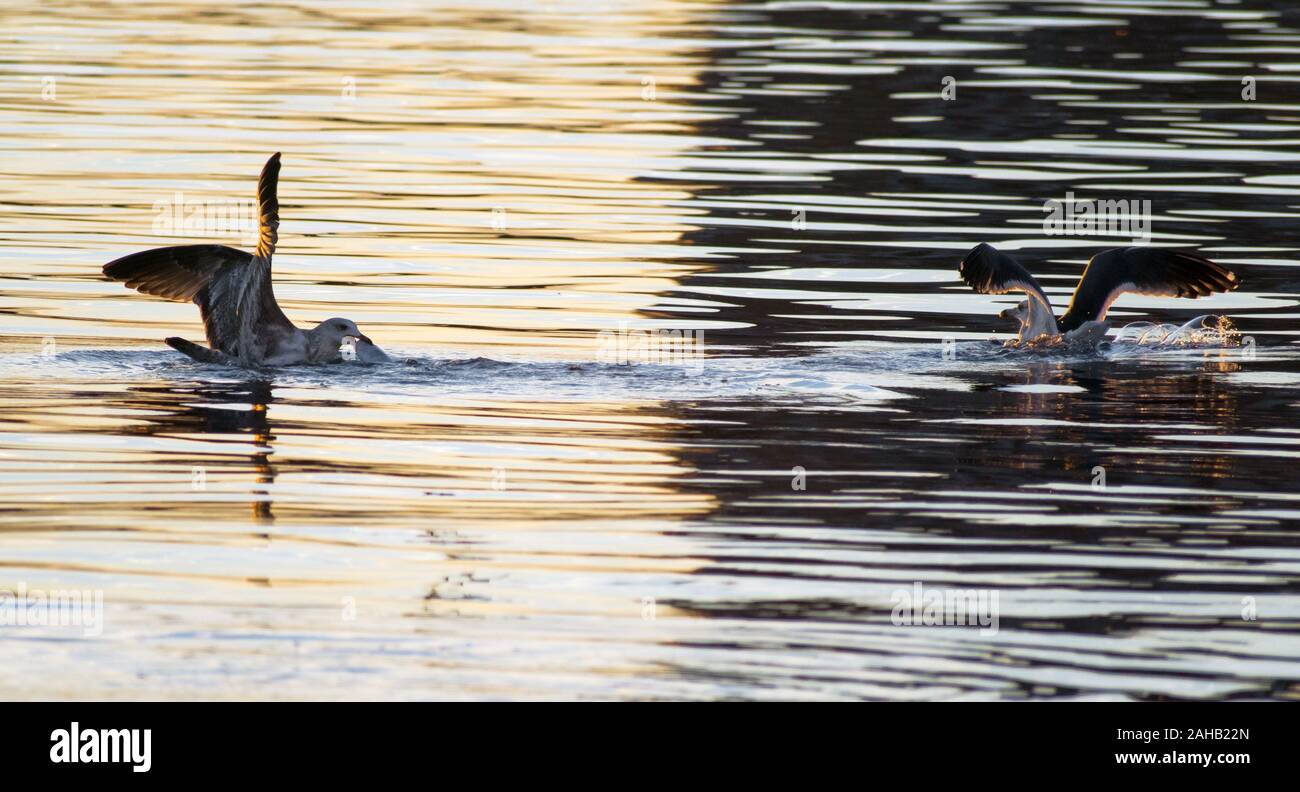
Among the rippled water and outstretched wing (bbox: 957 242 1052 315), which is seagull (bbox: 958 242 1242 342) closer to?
outstretched wing (bbox: 957 242 1052 315)

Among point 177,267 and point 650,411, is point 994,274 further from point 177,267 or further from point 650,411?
point 177,267

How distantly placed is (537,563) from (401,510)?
4.05ft

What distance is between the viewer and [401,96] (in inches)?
1203

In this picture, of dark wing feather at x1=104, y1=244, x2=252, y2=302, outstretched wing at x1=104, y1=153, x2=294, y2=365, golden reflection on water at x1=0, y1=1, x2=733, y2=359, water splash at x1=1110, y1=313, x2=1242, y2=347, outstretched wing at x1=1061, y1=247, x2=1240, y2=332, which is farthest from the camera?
golden reflection on water at x1=0, y1=1, x2=733, y2=359

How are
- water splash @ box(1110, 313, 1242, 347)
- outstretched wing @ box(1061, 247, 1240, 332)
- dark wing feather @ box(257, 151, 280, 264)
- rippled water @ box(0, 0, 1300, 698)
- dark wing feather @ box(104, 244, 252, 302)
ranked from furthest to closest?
1. water splash @ box(1110, 313, 1242, 347)
2. outstretched wing @ box(1061, 247, 1240, 332)
3. dark wing feather @ box(104, 244, 252, 302)
4. dark wing feather @ box(257, 151, 280, 264)
5. rippled water @ box(0, 0, 1300, 698)

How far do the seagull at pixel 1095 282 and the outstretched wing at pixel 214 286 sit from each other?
4700mm

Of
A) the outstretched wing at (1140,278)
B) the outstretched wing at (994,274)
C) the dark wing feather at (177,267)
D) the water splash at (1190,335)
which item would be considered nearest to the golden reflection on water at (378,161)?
the dark wing feather at (177,267)

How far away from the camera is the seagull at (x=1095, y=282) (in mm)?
15180

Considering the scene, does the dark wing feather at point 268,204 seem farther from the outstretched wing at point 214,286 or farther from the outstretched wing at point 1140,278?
the outstretched wing at point 1140,278

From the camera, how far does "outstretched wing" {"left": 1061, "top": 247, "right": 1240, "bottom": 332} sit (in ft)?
51.2


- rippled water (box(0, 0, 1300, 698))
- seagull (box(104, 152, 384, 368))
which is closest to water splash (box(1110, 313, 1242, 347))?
rippled water (box(0, 0, 1300, 698))

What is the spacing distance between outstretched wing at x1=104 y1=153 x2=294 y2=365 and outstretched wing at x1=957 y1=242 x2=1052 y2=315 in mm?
4569
